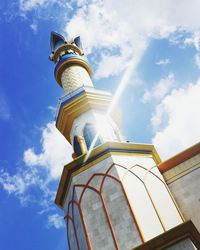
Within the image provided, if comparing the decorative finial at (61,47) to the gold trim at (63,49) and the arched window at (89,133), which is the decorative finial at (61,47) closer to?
the gold trim at (63,49)

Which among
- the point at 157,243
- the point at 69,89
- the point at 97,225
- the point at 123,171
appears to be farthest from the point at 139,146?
the point at 69,89

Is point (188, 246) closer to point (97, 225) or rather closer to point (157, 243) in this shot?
point (157, 243)

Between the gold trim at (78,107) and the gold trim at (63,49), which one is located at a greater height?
the gold trim at (63,49)

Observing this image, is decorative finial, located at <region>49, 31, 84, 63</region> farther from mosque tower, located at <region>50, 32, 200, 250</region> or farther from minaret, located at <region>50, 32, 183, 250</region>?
minaret, located at <region>50, 32, 183, 250</region>

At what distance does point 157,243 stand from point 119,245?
6.22 ft

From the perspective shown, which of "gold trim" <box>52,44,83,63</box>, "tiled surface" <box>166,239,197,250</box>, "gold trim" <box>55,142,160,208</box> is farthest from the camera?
"gold trim" <box>52,44,83,63</box>

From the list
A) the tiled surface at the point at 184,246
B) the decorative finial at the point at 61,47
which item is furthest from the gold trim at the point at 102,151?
the decorative finial at the point at 61,47

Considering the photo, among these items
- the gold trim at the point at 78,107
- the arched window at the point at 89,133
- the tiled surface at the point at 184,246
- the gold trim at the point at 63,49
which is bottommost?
the tiled surface at the point at 184,246

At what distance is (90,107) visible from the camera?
11.8 meters

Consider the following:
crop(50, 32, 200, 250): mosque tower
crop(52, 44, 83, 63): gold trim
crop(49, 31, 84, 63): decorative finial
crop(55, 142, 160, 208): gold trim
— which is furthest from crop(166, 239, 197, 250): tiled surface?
crop(52, 44, 83, 63): gold trim

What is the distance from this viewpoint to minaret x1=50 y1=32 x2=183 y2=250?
296 inches

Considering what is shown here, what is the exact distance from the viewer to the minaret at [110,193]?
296 inches

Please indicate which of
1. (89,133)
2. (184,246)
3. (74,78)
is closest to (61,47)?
(74,78)

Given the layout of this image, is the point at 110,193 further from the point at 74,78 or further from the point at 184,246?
the point at 74,78
